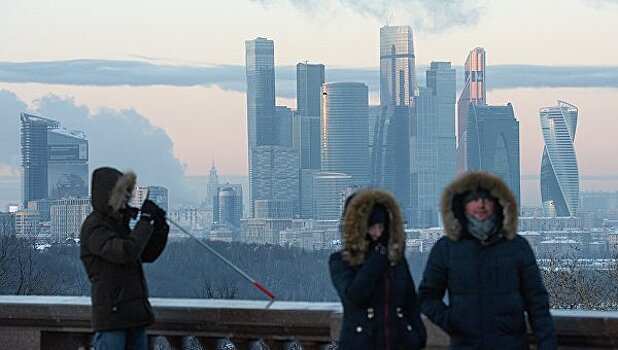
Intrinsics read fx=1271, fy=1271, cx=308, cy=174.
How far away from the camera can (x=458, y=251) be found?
6.14m

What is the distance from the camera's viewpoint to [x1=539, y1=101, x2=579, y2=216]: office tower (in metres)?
172

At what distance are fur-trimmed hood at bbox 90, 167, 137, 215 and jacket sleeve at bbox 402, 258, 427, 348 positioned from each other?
1.61 metres

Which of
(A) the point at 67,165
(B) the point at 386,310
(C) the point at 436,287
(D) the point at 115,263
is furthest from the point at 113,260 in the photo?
(A) the point at 67,165

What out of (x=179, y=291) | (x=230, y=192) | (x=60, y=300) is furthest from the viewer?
(x=230, y=192)

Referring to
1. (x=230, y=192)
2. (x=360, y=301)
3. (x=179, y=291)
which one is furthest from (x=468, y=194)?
(x=230, y=192)

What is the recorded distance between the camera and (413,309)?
6.27 meters

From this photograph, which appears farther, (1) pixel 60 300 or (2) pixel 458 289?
(1) pixel 60 300

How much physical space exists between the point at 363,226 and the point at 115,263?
1461mm

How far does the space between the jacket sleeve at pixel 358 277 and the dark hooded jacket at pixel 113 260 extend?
3.52 feet

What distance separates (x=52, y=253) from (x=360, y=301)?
59611 mm

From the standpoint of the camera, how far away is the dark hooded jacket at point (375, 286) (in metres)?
6.14

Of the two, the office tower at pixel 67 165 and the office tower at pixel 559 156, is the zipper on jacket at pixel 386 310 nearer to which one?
the office tower at pixel 67 165

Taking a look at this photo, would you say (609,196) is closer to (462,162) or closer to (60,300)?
(462,162)

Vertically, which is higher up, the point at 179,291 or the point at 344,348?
the point at 344,348
